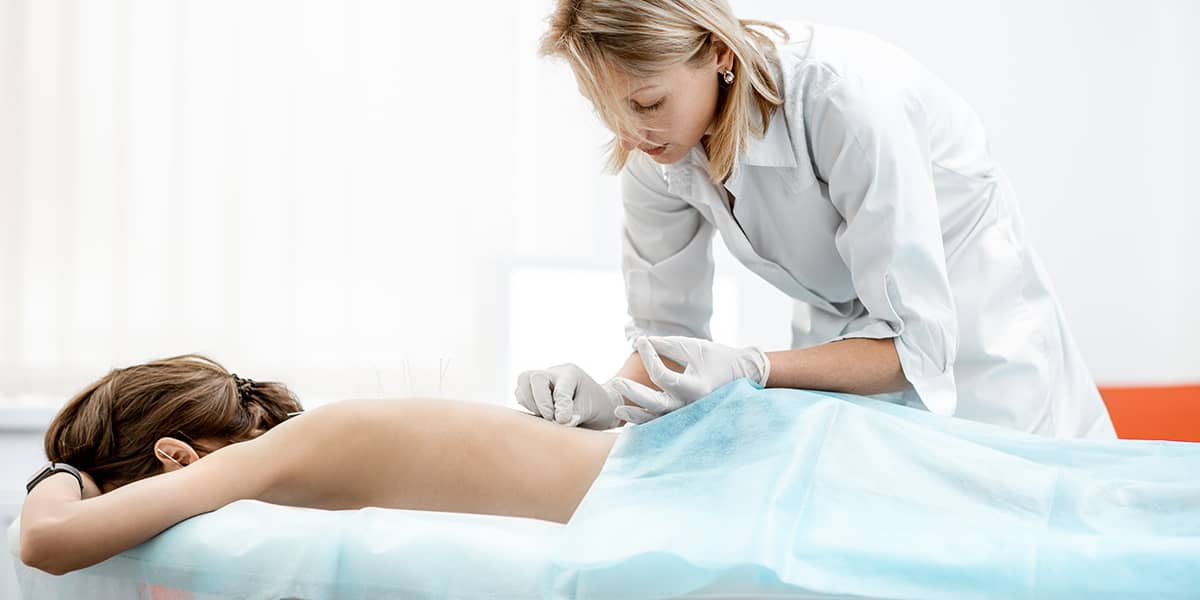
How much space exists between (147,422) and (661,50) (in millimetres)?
753

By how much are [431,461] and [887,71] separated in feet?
2.43

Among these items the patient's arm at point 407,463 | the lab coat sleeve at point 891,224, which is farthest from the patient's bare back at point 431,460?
the lab coat sleeve at point 891,224

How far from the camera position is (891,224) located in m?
1.24

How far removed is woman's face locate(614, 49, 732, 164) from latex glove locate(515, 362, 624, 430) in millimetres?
305

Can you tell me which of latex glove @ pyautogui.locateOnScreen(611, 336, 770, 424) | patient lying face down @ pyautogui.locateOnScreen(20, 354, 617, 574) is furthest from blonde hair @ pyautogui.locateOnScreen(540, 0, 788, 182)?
patient lying face down @ pyautogui.locateOnScreen(20, 354, 617, 574)

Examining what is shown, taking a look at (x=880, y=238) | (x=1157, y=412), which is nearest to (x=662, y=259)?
(x=880, y=238)

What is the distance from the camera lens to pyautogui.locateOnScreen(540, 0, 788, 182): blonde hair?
1219mm

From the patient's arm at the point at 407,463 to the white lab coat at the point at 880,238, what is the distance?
1.33 feet

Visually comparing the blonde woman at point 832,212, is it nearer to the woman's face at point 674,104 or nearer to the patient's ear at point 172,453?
the woman's face at point 674,104

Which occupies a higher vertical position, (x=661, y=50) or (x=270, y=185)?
(x=661, y=50)

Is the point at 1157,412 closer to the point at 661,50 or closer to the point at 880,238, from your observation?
the point at 880,238

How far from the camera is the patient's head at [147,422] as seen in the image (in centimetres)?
124

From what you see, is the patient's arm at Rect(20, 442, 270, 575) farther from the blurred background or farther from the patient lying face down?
the blurred background

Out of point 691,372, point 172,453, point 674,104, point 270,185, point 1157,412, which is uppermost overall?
point 674,104
